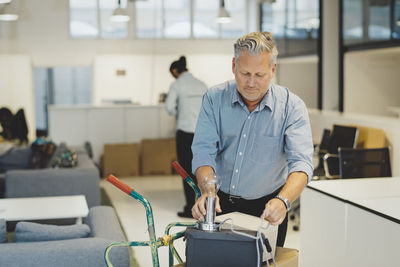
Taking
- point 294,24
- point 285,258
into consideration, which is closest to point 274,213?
point 285,258

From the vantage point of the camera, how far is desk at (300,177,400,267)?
286 cm

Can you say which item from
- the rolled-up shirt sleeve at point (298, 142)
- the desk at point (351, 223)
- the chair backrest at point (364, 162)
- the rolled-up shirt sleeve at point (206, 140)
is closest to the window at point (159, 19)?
the chair backrest at point (364, 162)

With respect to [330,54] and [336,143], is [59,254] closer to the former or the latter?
[336,143]

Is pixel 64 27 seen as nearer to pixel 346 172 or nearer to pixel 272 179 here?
pixel 346 172

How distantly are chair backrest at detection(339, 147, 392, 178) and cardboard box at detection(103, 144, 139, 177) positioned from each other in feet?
15.4

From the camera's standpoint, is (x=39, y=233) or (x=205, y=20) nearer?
(x=39, y=233)

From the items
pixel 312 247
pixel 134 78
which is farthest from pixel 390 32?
pixel 134 78

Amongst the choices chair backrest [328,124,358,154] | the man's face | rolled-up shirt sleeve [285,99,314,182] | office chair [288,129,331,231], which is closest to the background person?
office chair [288,129,331,231]

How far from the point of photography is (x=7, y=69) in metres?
12.6

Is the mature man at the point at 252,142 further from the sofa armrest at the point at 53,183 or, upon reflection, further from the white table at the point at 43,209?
the sofa armrest at the point at 53,183

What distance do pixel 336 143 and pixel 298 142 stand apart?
4182 millimetres

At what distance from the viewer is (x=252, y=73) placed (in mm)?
2080

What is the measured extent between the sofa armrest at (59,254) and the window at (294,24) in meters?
7.28

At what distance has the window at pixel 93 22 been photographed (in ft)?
44.0
